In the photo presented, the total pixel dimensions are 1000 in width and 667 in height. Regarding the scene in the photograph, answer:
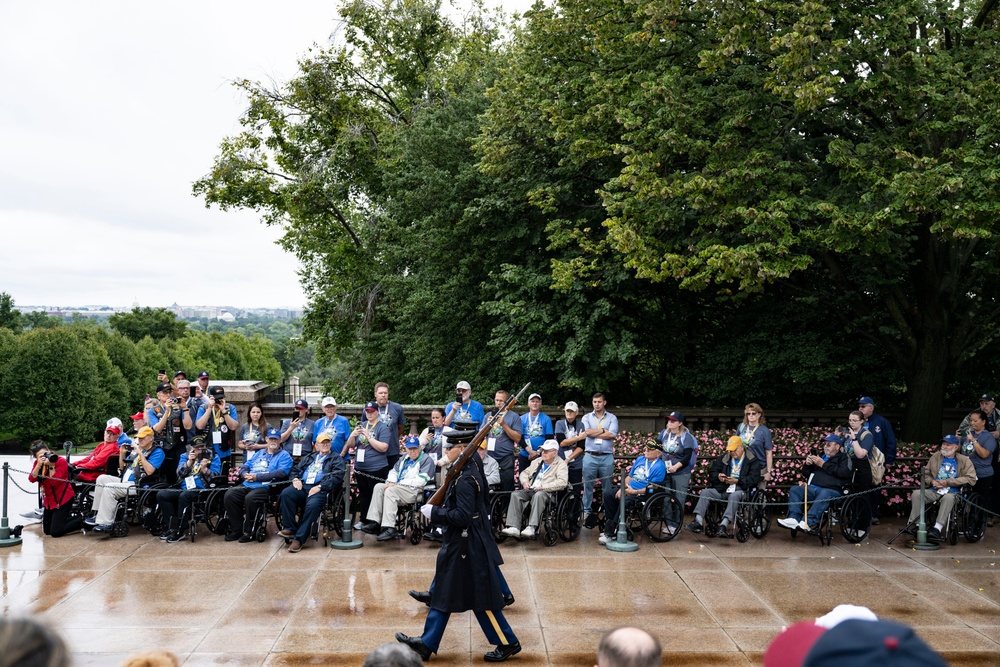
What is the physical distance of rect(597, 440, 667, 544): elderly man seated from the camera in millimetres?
11781

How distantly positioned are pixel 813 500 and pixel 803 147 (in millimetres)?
6378

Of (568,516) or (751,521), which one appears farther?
(751,521)

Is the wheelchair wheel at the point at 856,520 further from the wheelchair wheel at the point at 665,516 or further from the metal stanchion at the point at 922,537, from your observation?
the wheelchair wheel at the point at 665,516

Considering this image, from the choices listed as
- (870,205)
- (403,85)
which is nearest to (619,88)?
(870,205)

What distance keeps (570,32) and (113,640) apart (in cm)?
1276

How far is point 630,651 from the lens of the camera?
291cm

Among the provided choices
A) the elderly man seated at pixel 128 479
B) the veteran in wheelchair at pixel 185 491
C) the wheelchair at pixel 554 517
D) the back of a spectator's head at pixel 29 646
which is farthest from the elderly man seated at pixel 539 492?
the back of a spectator's head at pixel 29 646

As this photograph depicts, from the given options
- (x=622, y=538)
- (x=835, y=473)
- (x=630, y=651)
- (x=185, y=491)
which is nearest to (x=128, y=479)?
(x=185, y=491)

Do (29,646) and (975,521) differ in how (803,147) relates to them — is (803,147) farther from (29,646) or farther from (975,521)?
(29,646)

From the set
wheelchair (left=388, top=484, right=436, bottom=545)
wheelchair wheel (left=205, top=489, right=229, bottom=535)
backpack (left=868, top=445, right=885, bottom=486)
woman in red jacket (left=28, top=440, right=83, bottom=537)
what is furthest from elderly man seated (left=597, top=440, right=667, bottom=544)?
woman in red jacket (left=28, top=440, right=83, bottom=537)

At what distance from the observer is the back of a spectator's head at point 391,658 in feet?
11.0

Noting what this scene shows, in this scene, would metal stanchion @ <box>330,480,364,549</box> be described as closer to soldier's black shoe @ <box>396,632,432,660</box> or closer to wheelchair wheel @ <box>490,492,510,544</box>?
wheelchair wheel @ <box>490,492,510,544</box>

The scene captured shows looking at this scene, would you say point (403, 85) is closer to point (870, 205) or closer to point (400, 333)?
point (400, 333)

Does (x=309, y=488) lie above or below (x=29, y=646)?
below
